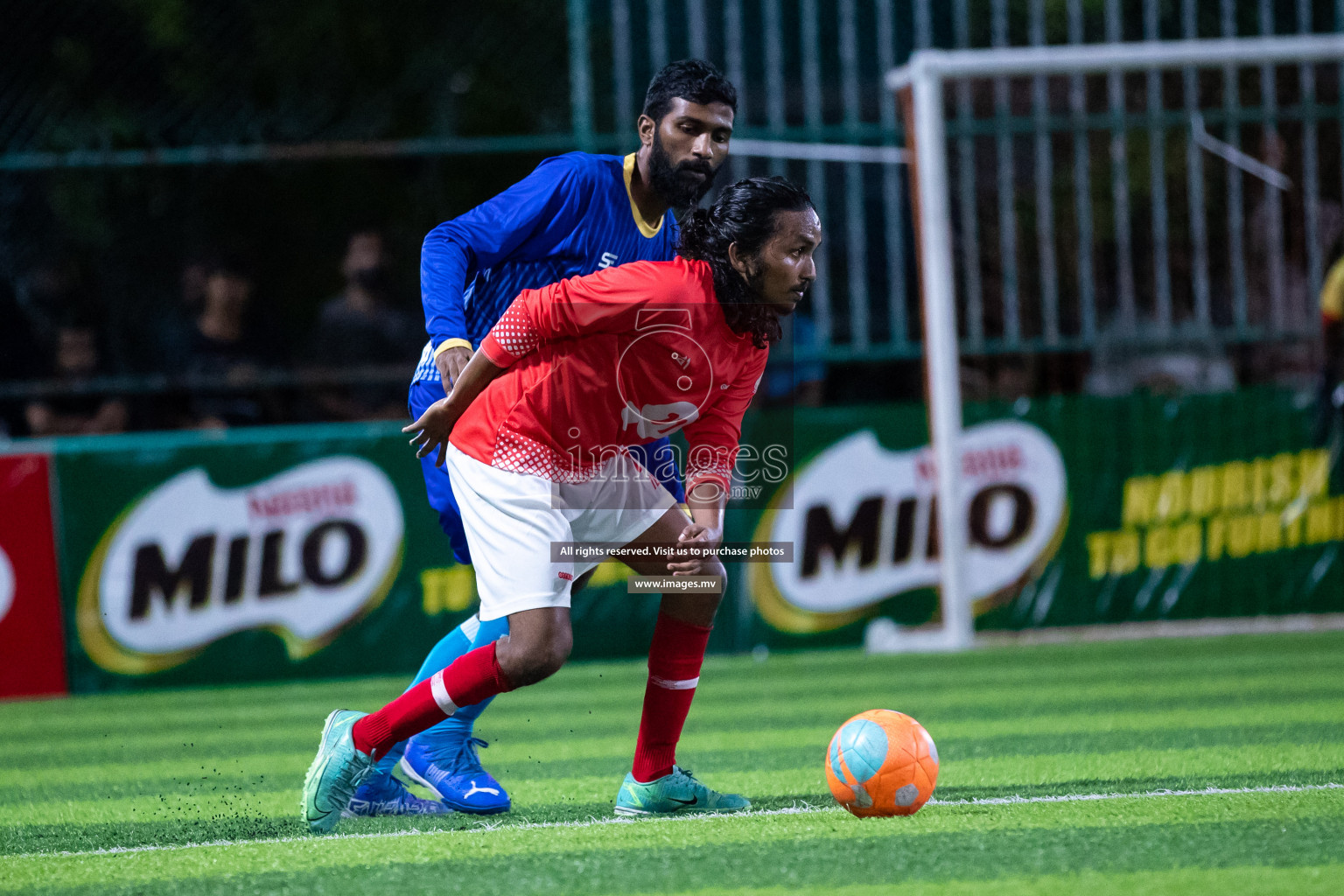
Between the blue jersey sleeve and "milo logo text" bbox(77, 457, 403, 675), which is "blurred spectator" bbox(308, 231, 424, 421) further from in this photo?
the blue jersey sleeve

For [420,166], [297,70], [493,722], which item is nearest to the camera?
[493,722]

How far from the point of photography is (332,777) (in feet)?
13.0

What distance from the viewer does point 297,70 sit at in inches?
530

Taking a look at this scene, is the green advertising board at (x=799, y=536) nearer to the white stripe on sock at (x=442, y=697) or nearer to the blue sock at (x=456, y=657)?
the blue sock at (x=456, y=657)

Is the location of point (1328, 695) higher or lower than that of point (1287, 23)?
lower

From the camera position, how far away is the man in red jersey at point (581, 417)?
3.92 metres

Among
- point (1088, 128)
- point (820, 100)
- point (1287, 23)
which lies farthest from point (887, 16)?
point (1287, 23)

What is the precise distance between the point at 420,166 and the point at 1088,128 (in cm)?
451

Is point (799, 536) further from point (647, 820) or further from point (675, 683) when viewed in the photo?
point (647, 820)

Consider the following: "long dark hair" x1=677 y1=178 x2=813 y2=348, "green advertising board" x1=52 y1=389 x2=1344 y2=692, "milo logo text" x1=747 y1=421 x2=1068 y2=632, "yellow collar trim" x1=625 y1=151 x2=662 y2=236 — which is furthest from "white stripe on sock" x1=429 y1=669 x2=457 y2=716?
"milo logo text" x1=747 y1=421 x2=1068 y2=632

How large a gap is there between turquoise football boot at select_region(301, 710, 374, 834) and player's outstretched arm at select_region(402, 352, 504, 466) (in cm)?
69

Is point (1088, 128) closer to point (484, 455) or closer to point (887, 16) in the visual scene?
point (887, 16)

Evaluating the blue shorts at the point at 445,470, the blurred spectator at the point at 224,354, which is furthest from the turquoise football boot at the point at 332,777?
the blurred spectator at the point at 224,354

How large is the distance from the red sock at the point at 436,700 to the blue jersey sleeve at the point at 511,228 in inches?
34.1
